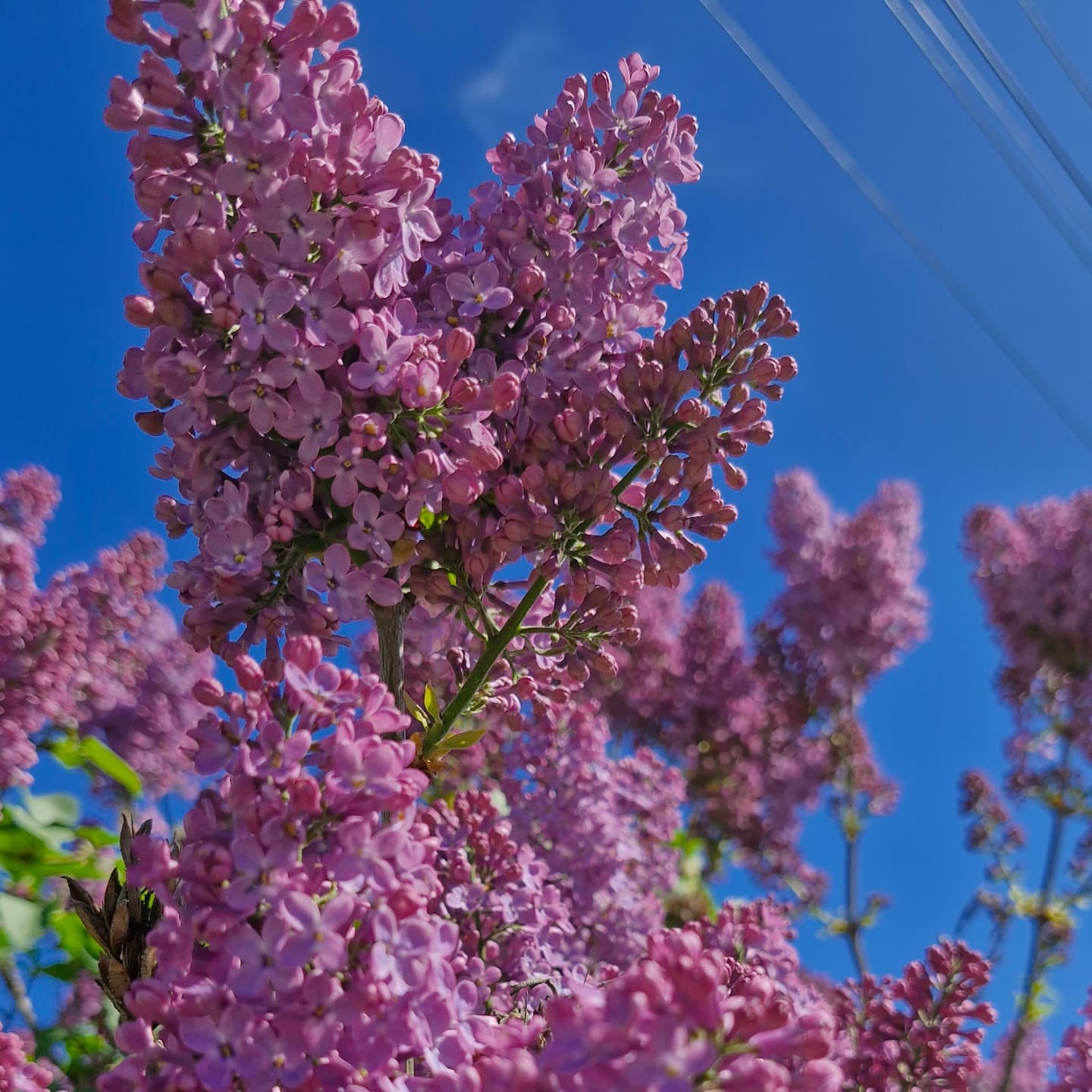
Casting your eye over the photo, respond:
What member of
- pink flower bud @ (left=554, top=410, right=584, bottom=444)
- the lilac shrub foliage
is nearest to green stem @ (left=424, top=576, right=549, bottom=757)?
the lilac shrub foliage

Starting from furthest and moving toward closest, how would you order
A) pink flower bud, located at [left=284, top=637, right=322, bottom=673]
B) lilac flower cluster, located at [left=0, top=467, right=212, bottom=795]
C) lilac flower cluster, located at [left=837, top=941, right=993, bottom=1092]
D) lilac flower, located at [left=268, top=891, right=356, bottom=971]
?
lilac flower cluster, located at [left=0, top=467, right=212, bottom=795]
lilac flower cluster, located at [left=837, top=941, right=993, bottom=1092]
pink flower bud, located at [left=284, top=637, right=322, bottom=673]
lilac flower, located at [left=268, top=891, right=356, bottom=971]

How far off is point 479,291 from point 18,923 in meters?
1.48

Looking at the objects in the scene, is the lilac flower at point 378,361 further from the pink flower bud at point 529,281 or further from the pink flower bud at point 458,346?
the pink flower bud at point 529,281

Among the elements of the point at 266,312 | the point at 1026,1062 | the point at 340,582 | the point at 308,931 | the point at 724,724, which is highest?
the point at 1026,1062

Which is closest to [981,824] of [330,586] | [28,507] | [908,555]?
[908,555]

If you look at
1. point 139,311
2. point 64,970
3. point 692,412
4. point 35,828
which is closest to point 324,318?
Answer: point 139,311

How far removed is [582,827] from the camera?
221 centimetres

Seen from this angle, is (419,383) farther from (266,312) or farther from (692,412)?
(692,412)

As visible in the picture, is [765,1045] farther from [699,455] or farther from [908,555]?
[908,555]

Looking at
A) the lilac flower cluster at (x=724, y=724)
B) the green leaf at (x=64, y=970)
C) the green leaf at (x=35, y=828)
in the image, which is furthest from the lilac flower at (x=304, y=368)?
the lilac flower cluster at (x=724, y=724)

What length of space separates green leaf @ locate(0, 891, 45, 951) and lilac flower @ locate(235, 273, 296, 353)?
1.39 m

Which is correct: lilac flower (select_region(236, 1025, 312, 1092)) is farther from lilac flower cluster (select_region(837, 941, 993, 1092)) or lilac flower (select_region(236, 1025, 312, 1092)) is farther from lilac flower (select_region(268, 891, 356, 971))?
lilac flower cluster (select_region(837, 941, 993, 1092))

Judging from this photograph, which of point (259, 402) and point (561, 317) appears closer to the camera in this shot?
point (259, 402)

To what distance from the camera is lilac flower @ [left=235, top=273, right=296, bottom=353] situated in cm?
94
